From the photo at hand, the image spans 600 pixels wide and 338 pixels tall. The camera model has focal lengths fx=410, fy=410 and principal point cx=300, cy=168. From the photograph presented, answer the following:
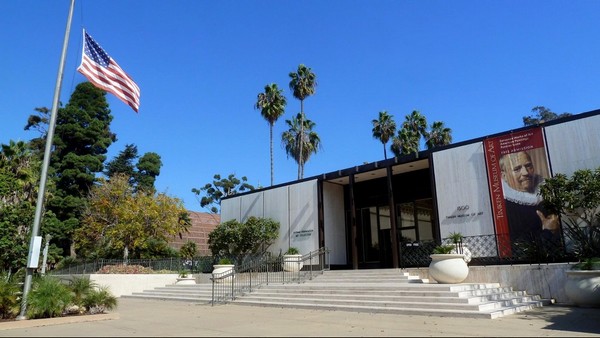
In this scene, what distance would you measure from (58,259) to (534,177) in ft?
99.9

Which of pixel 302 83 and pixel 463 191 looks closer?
pixel 463 191

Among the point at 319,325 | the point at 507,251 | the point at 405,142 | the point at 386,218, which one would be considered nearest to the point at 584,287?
the point at 507,251

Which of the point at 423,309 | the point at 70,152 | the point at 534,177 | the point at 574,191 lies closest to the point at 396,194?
the point at 534,177

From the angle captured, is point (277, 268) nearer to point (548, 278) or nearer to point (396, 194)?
point (396, 194)

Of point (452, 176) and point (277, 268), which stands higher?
point (452, 176)

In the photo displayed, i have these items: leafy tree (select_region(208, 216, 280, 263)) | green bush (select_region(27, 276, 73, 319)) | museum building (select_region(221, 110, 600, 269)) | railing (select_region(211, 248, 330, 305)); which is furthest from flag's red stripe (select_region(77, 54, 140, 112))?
leafy tree (select_region(208, 216, 280, 263))

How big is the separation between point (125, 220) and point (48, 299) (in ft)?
52.5

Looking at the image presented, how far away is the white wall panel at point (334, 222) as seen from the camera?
20625mm

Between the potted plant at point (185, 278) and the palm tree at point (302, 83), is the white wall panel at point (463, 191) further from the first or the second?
the palm tree at point (302, 83)

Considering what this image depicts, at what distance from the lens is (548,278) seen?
1177 centimetres

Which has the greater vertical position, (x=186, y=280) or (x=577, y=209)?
(x=577, y=209)

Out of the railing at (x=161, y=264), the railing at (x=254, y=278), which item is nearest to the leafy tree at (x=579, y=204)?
the railing at (x=254, y=278)

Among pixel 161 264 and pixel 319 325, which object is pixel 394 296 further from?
pixel 161 264

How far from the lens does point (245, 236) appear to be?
22.1m
